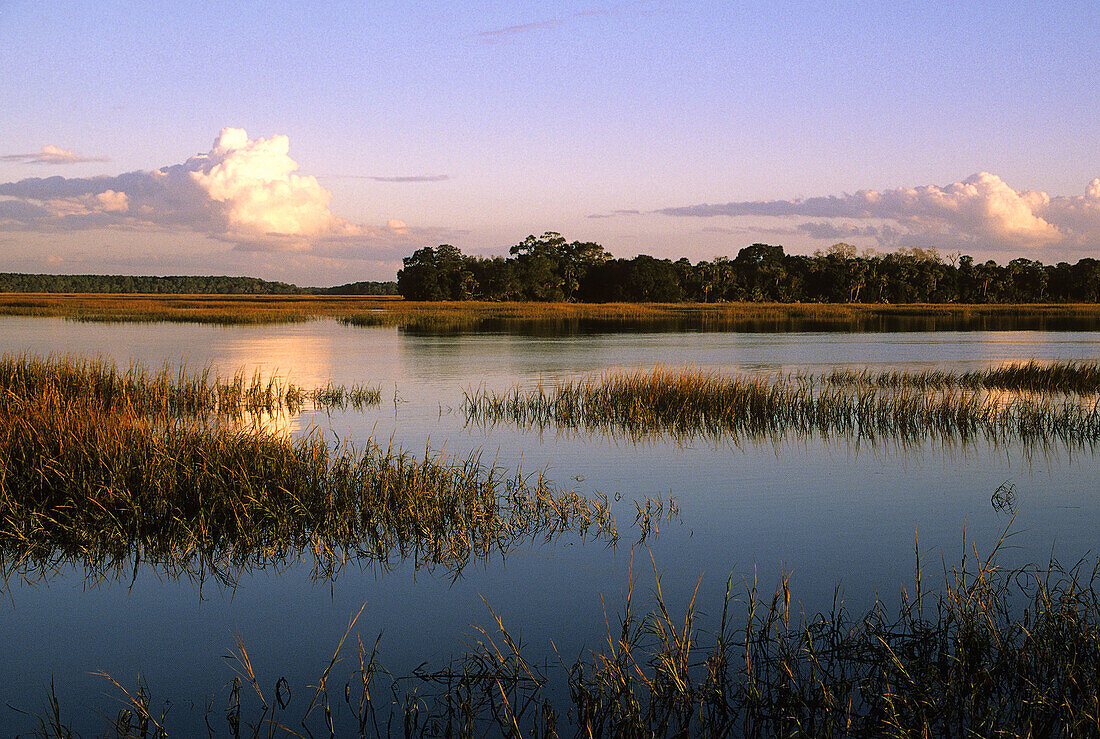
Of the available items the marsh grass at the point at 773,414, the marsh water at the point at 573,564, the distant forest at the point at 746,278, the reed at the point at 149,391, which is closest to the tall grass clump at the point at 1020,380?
the marsh grass at the point at 773,414

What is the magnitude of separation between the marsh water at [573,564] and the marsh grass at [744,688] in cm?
29

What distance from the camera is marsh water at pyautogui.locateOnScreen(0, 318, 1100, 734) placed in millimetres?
6273

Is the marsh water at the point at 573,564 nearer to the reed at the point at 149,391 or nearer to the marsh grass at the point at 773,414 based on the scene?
the marsh grass at the point at 773,414

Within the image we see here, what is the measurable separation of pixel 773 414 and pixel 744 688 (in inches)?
470

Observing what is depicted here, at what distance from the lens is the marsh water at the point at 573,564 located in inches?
247

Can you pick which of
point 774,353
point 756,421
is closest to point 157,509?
point 756,421

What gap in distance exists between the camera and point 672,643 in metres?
6.27

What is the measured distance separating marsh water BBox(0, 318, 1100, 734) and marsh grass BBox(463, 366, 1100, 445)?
81cm

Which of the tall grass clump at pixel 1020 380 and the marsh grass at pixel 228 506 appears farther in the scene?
the tall grass clump at pixel 1020 380

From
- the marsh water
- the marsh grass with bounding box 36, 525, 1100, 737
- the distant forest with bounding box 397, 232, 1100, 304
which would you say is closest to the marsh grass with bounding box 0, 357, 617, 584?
the marsh water

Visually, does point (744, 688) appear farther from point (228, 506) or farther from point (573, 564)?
point (228, 506)

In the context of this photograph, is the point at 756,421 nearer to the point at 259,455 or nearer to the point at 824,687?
the point at 259,455

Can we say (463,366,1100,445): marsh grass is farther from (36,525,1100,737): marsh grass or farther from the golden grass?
the golden grass

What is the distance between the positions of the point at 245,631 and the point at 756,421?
1181 cm
